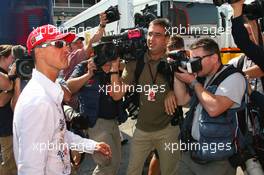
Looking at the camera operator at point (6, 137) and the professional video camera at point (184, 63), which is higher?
the professional video camera at point (184, 63)

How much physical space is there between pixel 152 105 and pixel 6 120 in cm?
178

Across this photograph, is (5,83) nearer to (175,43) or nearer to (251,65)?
(175,43)

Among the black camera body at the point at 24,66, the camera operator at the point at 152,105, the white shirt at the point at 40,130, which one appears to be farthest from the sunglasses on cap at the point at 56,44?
the camera operator at the point at 152,105

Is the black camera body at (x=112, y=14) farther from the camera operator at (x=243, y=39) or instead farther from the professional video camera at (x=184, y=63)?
the camera operator at (x=243, y=39)

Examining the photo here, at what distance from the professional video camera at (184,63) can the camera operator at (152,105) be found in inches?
12.4

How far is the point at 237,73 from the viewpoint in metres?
3.05

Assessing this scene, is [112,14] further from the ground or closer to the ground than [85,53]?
further from the ground

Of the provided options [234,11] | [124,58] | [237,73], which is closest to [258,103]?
[237,73]

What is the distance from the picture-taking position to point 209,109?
2963 mm

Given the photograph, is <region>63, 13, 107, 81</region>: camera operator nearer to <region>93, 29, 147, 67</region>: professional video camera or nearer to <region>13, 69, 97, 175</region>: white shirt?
<region>93, 29, 147, 67</region>: professional video camera

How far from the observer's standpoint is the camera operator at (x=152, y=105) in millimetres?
3842

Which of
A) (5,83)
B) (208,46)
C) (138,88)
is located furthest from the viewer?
(5,83)

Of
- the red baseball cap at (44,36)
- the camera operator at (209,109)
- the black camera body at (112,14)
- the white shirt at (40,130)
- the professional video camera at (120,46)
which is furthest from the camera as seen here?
the black camera body at (112,14)

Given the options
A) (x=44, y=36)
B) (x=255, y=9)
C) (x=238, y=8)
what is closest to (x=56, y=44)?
(x=44, y=36)
